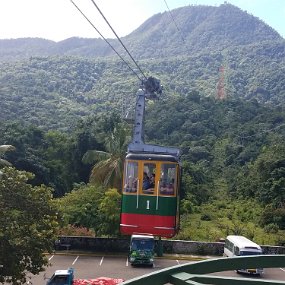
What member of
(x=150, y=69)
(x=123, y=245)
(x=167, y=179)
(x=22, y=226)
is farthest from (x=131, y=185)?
(x=150, y=69)

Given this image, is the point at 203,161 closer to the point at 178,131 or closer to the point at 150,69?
the point at 178,131

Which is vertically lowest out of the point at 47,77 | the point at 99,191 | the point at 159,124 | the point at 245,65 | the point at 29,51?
the point at 99,191

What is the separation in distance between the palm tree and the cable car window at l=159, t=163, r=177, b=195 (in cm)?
1111

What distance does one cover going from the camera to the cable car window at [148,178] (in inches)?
472

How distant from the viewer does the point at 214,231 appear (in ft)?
85.9

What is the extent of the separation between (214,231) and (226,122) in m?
29.2

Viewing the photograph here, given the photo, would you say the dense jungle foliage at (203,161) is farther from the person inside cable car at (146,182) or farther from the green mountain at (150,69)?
the green mountain at (150,69)

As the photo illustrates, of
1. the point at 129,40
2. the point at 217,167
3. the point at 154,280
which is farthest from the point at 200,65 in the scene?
the point at 154,280

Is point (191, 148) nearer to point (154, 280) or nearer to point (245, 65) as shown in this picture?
point (154, 280)

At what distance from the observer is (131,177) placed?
40.1 feet

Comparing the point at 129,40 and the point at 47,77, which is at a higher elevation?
the point at 129,40

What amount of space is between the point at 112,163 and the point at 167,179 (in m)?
11.7

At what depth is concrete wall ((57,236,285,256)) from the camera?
867 inches

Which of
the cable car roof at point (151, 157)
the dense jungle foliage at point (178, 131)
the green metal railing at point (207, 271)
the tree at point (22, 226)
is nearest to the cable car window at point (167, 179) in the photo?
the cable car roof at point (151, 157)
